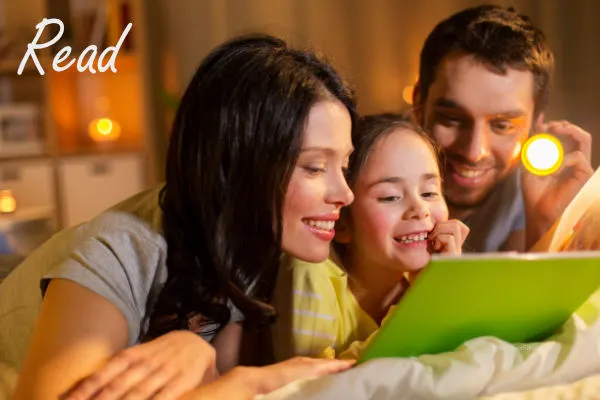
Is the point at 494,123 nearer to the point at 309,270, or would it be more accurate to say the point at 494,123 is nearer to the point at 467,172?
the point at 467,172

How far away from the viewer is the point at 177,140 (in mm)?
914

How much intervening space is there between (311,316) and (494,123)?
40 centimetres

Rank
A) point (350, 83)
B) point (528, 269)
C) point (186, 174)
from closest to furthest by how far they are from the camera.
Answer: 1. point (528, 269)
2. point (186, 174)
3. point (350, 83)

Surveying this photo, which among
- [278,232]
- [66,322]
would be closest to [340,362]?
[278,232]

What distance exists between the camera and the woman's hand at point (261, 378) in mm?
736

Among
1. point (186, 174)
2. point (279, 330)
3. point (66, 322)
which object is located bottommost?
point (279, 330)

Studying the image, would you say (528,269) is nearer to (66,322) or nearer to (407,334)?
(407,334)

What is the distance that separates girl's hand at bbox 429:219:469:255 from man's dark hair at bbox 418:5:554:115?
245 mm

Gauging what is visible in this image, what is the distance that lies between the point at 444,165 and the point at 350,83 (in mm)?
198

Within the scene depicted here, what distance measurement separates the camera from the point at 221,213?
2.96 feet

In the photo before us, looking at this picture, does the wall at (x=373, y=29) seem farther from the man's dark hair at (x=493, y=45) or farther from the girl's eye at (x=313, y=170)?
the girl's eye at (x=313, y=170)

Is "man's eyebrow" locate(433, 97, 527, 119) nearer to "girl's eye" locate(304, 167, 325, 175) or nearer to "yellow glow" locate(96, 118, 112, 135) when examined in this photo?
"girl's eye" locate(304, 167, 325, 175)

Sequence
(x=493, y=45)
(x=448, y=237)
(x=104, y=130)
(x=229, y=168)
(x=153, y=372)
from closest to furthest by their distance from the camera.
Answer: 1. (x=153, y=372)
2. (x=229, y=168)
3. (x=448, y=237)
4. (x=493, y=45)
5. (x=104, y=130)

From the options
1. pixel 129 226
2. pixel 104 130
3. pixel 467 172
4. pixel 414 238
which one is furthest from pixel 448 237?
pixel 104 130
